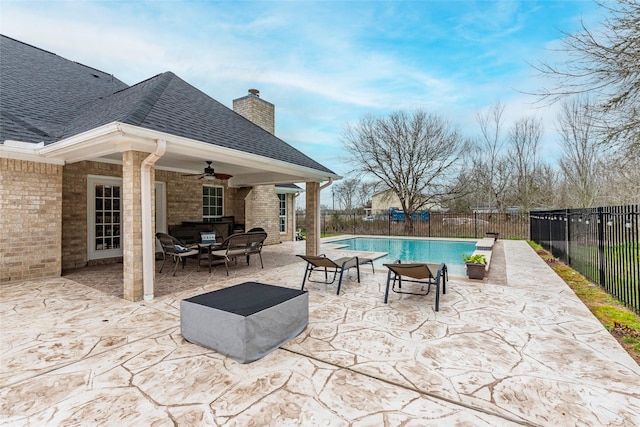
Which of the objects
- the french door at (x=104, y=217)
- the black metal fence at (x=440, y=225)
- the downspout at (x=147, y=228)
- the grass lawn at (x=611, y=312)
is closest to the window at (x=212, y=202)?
the french door at (x=104, y=217)

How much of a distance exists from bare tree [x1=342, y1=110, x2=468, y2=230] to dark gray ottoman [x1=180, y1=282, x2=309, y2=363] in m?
17.2

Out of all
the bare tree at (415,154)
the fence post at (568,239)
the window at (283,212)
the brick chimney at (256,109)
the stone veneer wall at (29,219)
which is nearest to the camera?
the stone veneer wall at (29,219)

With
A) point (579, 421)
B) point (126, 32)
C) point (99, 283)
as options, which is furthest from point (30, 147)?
point (579, 421)

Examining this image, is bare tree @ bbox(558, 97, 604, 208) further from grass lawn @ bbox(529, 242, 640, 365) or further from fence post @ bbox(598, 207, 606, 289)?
fence post @ bbox(598, 207, 606, 289)

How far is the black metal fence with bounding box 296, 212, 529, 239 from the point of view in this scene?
58.7 ft

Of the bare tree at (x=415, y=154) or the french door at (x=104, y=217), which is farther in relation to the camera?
the bare tree at (x=415, y=154)

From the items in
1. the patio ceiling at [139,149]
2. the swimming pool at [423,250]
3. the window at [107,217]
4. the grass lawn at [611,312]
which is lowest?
the swimming pool at [423,250]

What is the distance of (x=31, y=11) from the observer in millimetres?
8633

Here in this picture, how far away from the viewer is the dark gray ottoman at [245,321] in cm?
308

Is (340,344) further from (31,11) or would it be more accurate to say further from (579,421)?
(31,11)

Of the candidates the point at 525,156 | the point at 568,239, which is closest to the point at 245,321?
the point at 568,239

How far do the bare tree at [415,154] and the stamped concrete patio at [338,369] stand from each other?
598 inches

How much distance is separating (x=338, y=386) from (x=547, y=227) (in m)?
12.4

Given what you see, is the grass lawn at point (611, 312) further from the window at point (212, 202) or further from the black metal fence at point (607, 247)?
the window at point (212, 202)
